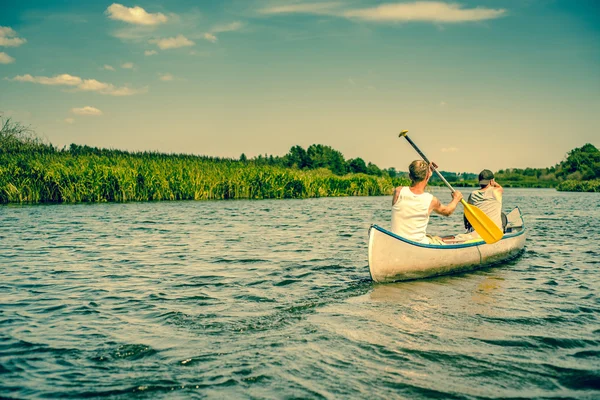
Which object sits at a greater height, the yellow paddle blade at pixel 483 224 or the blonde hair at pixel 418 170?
the blonde hair at pixel 418 170

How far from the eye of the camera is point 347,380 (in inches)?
157

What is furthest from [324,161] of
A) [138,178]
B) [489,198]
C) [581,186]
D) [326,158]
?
[489,198]

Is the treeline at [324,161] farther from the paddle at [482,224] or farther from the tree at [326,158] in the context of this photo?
the paddle at [482,224]

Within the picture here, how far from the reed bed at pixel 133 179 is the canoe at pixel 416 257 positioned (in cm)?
1845

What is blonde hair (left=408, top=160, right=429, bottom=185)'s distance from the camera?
7.16 metres

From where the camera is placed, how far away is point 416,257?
7.64 meters

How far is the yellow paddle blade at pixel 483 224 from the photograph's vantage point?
8797 millimetres

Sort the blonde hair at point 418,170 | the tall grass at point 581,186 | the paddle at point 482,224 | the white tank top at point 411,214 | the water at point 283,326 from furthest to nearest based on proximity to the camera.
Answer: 1. the tall grass at point 581,186
2. the paddle at point 482,224
3. the white tank top at point 411,214
4. the blonde hair at point 418,170
5. the water at point 283,326

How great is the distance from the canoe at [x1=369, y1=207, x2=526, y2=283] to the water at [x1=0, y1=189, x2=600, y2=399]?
18 centimetres

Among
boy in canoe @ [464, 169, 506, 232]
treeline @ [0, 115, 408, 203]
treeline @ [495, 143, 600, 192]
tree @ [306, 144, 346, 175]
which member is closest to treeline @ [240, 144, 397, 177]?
tree @ [306, 144, 346, 175]

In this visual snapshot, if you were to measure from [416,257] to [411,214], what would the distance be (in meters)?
0.67

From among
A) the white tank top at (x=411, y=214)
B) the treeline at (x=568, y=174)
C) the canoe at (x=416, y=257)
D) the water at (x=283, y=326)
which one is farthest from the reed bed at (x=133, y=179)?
the treeline at (x=568, y=174)

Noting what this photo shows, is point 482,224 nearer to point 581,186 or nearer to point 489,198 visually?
point 489,198

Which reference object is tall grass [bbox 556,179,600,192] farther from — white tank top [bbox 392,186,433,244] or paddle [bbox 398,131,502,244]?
white tank top [bbox 392,186,433,244]
